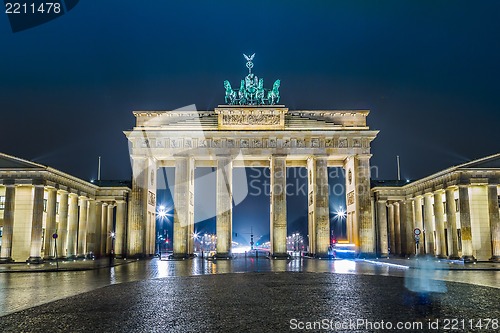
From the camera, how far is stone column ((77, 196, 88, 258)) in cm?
5559

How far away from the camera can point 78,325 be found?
10.8 meters

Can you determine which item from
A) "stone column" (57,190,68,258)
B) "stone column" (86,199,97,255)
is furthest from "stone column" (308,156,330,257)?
"stone column" (57,190,68,258)

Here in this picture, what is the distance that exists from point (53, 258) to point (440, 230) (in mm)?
42507

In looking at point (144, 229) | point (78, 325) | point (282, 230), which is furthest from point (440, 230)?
point (78, 325)

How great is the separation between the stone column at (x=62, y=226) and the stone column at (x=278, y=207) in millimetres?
23912

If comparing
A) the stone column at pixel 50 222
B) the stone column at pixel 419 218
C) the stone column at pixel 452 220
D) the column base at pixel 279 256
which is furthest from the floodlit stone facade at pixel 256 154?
the stone column at pixel 50 222

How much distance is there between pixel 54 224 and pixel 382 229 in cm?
3911

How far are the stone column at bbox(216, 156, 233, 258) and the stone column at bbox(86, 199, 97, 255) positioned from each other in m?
16.5

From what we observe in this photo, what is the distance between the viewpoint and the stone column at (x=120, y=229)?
5581 centimetres

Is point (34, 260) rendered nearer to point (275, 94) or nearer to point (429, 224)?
point (275, 94)

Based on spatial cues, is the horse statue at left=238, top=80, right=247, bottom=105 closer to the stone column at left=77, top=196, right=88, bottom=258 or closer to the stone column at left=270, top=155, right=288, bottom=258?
the stone column at left=270, top=155, right=288, bottom=258

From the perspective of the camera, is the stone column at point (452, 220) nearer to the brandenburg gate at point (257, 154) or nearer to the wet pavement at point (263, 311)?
the brandenburg gate at point (257, 154)

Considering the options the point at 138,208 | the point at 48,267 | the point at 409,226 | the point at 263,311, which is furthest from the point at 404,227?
the point at 263,311

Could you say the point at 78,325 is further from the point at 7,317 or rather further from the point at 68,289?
the point at 68,289
